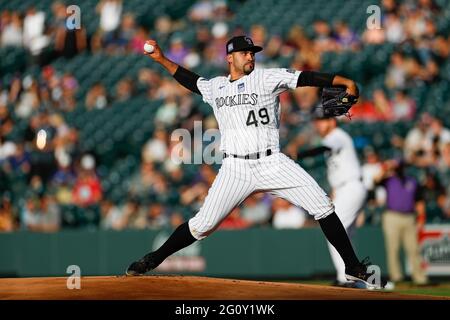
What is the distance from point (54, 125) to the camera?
14.9 m

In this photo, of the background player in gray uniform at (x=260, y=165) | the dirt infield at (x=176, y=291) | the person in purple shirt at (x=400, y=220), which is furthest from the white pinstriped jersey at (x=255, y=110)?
the person in purple shirt at (x=400, y=220)

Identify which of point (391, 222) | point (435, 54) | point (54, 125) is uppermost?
point (435, 54)

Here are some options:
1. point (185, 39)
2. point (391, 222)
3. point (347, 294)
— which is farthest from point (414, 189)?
point (347, 294)

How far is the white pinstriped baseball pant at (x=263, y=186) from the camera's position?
649cm

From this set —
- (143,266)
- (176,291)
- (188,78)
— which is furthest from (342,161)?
(176,291)

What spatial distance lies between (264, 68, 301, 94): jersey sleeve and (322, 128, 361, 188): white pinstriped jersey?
3.35 m

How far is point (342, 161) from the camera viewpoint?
32.5 feet

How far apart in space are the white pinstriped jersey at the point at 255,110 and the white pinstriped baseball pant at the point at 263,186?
11 centimetres

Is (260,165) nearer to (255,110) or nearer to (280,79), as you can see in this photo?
(255,110)

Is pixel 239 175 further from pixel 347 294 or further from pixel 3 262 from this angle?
pixel 3 262

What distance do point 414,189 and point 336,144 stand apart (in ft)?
10.6

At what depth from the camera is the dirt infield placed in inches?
245

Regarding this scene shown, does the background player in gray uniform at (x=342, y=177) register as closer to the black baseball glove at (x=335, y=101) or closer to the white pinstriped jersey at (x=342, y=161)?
the white pinstriped jersey at (x=342, y=161)

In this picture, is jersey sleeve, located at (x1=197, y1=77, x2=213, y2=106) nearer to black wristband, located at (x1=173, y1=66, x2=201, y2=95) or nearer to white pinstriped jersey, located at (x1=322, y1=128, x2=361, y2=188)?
black wristband, located at (x1=173, y1=66, x2=201, y2=95)
